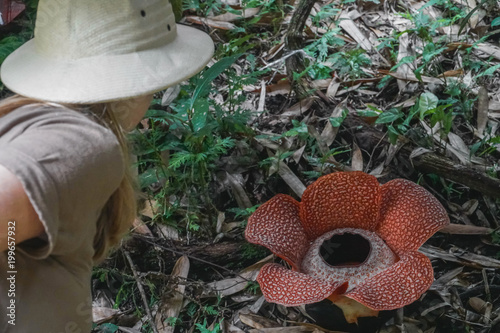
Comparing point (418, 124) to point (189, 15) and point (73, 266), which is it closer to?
point (189, 15)

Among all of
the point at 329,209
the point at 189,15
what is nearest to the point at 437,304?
the point at 329,209

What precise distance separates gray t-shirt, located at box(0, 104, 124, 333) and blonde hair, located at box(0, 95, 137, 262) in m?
0.10

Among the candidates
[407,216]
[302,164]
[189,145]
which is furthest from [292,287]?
[302,164]

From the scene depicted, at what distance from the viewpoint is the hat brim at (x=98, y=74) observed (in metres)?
1.24

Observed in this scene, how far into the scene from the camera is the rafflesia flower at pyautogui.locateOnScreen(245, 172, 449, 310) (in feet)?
6.04

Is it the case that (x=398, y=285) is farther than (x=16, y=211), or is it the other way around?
(x=398, y=285)

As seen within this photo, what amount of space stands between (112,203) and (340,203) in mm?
987

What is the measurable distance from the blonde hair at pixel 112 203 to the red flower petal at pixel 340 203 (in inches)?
31.2

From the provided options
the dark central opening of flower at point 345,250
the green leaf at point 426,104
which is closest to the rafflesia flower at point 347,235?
the dark central opening of flower at point 345,250

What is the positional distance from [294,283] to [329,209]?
0.40 meters

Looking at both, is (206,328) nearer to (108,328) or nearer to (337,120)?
(108,328)

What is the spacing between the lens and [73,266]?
1.31m

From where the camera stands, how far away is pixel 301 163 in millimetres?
2602

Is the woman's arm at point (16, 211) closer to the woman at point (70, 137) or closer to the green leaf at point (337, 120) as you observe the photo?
the woman at point (70, 137)
